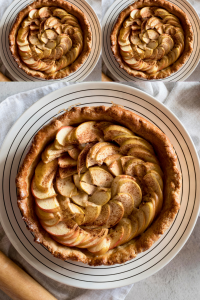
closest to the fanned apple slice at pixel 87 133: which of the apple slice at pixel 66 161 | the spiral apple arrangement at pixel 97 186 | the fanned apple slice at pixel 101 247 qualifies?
the spiral apple arrangement at pixel 97 186

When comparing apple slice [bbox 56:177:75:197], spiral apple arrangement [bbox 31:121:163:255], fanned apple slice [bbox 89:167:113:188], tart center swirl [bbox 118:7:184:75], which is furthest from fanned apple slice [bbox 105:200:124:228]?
tart center swirl [bbox 118:7:184:75]

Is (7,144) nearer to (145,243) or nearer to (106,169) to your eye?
(106,169)

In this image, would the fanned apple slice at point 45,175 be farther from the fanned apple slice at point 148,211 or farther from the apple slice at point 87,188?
the fanned apple slice at point 148,211

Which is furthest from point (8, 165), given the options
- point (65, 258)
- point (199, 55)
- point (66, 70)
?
point (199, 55)

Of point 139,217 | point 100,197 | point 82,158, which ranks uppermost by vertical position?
point 82,158

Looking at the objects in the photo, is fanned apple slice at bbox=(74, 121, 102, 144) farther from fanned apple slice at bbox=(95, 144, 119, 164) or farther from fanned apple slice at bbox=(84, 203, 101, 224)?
fanned apple slice at bbox=(84, 203, 101, 224)

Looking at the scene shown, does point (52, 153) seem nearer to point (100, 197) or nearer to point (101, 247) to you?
A: point (100, 197)

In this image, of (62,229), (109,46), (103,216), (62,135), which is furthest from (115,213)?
(109,46)

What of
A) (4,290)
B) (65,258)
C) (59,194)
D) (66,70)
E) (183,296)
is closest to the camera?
(65,258)
